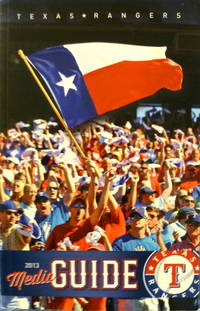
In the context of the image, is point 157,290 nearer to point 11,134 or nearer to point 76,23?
point 11,134

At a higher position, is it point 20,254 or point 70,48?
point 70,48

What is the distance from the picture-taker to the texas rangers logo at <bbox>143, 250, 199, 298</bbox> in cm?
433

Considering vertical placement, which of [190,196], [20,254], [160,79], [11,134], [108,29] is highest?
[108,29]

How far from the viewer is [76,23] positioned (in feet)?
14.0

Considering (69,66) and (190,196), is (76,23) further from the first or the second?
(190,196)

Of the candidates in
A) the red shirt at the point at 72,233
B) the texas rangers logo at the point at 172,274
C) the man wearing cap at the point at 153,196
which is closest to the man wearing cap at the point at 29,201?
the red shirt at the point at 72,233

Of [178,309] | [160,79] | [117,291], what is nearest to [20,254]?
[117,291]

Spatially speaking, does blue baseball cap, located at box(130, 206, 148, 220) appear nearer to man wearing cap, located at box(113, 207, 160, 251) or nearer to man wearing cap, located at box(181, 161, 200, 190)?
man wearing cap, located at box(113, 207, 160, 251)

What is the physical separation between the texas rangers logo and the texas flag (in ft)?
2.78

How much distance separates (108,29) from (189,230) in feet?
3.76

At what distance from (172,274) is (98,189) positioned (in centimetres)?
61

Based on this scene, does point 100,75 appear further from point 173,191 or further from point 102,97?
point 173,191

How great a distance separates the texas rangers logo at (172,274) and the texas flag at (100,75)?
0.85m

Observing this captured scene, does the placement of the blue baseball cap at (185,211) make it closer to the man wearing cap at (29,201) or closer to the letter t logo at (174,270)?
the letter t logo at (174,270)
